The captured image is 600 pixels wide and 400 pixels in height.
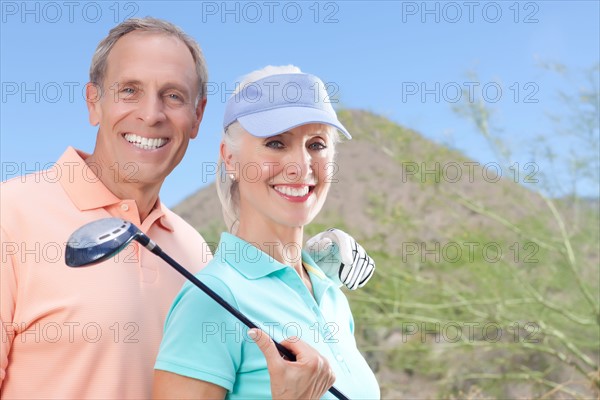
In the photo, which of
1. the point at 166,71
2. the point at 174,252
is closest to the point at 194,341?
the point at 174,252

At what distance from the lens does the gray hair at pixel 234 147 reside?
1.62 meters

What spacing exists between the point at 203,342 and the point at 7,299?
596 mm

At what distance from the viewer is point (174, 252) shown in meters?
2.01

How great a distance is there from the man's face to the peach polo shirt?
20cm

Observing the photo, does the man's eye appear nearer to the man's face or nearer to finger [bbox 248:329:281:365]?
the man's face

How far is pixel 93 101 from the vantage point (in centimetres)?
209

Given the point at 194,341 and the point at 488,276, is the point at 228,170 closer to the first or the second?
the point at 194,341

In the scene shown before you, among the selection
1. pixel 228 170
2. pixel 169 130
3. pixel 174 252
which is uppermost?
pixel 169 130

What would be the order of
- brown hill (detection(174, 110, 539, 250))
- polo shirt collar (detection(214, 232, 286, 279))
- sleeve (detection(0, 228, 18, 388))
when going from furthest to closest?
brown hill (detection(174, 110, 539, 250)) < sleeve (detection(0, 228, 18, 388)) < polo shirt collar (detection(214, 232, 286, 279))

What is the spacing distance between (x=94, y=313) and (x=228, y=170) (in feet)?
1.48

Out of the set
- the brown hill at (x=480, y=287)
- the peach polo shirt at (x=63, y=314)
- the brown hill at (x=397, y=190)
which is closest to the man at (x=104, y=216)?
the peach polo shirt at (x=63, y=314)

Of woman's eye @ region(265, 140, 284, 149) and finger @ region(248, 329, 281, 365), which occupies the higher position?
woman's eye @ region(265, 140, 284, 149)

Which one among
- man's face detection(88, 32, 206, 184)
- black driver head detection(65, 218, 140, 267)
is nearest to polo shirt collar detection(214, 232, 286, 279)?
black driver head detection(65, 218, 140, 267)

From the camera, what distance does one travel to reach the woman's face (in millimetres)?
1568
